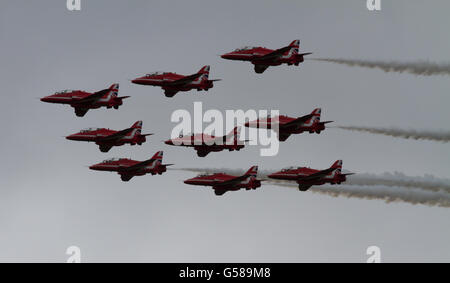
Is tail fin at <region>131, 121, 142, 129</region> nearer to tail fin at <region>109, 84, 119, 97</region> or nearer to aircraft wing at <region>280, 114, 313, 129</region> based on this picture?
tail fin at <region>109, 84, 119, 97</region>

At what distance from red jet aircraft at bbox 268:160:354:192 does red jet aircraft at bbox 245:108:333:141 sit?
426 centimetres

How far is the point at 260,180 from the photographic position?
17675cm

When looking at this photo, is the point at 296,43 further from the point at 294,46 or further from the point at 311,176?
the point at 311,176

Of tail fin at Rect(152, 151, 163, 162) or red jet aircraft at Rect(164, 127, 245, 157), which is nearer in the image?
tail fin at Rect(152, 151, 163, 162)

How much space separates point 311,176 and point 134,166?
2109cm

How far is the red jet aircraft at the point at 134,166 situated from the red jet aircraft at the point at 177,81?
784cm

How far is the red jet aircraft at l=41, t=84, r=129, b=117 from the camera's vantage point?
180000 millimetres

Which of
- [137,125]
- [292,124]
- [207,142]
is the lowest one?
[207,142]

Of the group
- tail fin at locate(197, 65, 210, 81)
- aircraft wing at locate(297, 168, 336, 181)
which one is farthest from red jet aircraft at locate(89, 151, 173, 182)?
aircraft wing at locate(297, 168, 336, 181)

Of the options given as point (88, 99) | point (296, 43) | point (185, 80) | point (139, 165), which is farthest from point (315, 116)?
point (88, 99)

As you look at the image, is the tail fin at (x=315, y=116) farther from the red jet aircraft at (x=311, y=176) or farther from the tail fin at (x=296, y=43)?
the tail fin at (x=296, y=43)

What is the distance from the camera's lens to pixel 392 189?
581ft
